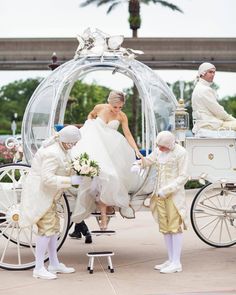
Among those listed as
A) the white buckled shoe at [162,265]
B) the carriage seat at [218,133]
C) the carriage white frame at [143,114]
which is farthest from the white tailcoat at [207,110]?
the white buckled shoe at [162,265]

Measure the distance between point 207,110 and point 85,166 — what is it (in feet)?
6.76

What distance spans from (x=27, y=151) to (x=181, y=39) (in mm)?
26441

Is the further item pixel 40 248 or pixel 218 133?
pixel 218 133

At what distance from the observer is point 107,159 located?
7.23 meters

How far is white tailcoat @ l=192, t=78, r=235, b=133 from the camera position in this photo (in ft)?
25.6

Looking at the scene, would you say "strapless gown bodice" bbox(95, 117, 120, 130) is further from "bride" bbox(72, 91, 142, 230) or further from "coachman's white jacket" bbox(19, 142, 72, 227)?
"coachman's white jacket" bbox(19, 142, 72, 227)

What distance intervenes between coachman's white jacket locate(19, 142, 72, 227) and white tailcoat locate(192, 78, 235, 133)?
1.97 m

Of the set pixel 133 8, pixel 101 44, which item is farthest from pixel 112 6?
pixel 101 44

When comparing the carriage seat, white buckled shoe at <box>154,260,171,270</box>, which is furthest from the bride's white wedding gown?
the carriage seat

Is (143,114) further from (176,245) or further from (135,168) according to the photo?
(176,245)

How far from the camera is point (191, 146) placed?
763 centimetres

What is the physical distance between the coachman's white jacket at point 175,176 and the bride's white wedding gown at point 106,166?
0.34 meters

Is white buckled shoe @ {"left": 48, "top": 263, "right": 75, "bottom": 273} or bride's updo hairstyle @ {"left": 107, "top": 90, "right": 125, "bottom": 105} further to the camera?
bride's updo hairstyle @ {"left": 107, "top": 90, "right": 125, "bottom": 105}

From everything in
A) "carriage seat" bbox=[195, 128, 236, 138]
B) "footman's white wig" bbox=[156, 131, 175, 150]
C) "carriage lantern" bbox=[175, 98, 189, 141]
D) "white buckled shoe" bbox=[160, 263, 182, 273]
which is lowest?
"white buckled shoe" bbox=[160, 263, 182, 273]
